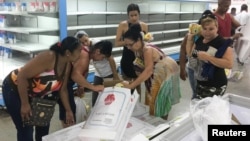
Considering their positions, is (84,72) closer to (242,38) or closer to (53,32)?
(242,38)

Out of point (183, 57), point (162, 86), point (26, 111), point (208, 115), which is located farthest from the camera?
point (183, 57)

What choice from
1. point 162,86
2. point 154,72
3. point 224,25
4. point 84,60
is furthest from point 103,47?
point 224,25

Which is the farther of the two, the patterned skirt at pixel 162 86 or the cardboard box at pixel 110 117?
the patterned skirt at pixel 162 86

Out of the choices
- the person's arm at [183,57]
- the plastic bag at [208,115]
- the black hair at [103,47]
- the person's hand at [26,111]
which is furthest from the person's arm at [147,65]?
the plastic bag at [208,115]

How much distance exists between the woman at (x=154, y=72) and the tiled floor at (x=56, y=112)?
0.64 feet

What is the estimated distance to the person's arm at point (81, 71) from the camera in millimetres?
2317

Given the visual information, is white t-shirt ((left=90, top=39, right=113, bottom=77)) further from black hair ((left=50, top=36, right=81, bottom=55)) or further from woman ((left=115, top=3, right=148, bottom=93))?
black hair ((left=50, top=36, right=81, bottom=55))

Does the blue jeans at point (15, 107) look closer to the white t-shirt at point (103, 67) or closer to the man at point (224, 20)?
the white t-shirt at point (103, 67)

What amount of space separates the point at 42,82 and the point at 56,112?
6.32 ft

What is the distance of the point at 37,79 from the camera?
190 centimetres

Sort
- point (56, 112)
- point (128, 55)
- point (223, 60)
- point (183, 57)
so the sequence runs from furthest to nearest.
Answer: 1. point (56, 112)
2. point (128, 55)
3. point (183, 57)
4. point (223, 60)

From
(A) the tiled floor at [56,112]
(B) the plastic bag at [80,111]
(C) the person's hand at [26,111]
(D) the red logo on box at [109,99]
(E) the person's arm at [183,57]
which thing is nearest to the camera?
(D) the red logo on box at [109,99]

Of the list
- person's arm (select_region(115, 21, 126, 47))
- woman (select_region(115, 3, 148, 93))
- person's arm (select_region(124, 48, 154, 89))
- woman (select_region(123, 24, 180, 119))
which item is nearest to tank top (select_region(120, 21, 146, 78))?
woman (select_region(115, 3, 148, 93))

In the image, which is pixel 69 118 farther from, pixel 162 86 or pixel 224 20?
pixel 224 20
